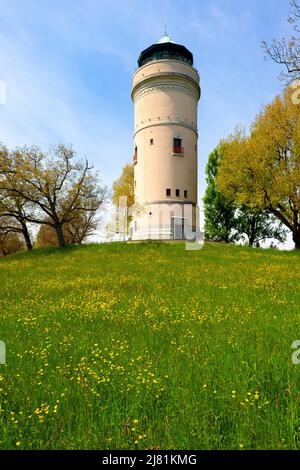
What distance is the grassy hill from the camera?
114 inches

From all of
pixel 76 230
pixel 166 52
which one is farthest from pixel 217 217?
pixel 76 230

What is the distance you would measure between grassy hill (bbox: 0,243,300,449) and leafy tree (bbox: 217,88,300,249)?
61.6ft

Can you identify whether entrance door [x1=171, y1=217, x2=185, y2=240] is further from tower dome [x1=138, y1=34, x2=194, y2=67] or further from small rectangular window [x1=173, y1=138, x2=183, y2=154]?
tower dome [x1=138, y1=34, x2=194, y2=67]

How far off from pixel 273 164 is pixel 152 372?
2704cm

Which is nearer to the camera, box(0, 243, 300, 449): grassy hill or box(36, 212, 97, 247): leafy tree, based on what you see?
box(0, 243, 300, 449): grassy hill

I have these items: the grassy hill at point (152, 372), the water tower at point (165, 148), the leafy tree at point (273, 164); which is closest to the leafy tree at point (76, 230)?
the water tower at point (165, 148)

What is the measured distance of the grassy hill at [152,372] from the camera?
2.89 metres

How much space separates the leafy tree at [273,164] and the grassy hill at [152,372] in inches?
739

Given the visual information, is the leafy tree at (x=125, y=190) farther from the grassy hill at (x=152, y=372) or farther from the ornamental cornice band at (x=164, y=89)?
the grassy hill at (x=152, y=372)

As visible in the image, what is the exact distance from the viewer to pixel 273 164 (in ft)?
87.7

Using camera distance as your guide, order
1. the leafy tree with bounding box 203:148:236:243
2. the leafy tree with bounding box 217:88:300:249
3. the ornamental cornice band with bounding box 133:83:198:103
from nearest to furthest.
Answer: the leafy tree with bounding box 217:88:300:249, the ornamental cornice band with bounding box 133:83:198:103, the leafy tree with bounding box 203:148:236:243
